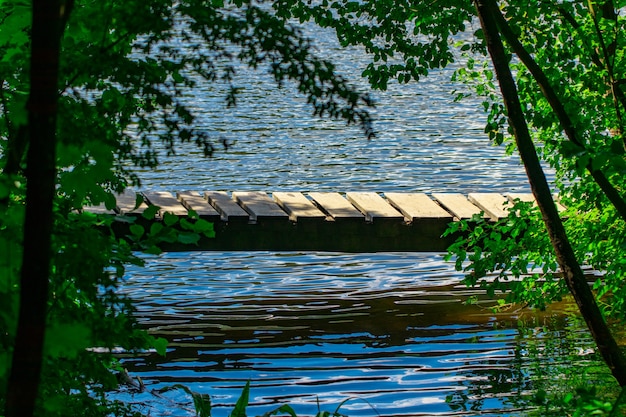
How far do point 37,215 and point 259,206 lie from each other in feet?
24.1

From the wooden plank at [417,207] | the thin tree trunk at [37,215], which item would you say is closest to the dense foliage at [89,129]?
the thin tree trunk at [37,215]

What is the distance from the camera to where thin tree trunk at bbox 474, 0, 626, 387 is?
4.20 meters

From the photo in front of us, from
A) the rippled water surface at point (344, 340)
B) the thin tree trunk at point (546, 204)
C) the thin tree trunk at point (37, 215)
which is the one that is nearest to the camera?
the thin tree trunk at point (37, 215)

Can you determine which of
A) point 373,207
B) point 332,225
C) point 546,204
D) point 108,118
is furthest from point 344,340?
point 108,118

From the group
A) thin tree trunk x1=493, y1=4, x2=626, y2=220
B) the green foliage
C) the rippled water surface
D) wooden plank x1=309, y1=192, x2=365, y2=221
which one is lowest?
the rippled water surface

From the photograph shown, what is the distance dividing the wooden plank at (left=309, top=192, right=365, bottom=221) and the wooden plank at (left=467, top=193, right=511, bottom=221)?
1.19 m

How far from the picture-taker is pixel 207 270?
1116 centimetres

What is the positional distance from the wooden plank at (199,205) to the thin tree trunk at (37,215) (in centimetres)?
697

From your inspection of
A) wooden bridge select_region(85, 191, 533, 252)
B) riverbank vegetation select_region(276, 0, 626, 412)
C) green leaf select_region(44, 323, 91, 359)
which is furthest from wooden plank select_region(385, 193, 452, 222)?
green leaf select_region(44, 323, 91, 359)

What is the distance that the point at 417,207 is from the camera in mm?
Result: 9086

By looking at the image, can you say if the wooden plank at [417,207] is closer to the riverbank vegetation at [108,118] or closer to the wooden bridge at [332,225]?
the wooden bridge at [332,225]

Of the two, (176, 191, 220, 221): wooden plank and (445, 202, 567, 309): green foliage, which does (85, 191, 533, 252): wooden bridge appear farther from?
(445, 202, 567, 309): green foliage

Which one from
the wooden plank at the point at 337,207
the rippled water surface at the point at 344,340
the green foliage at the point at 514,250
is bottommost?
the rippled water surface at the point at 344,340

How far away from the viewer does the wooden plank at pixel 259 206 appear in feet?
29.0
